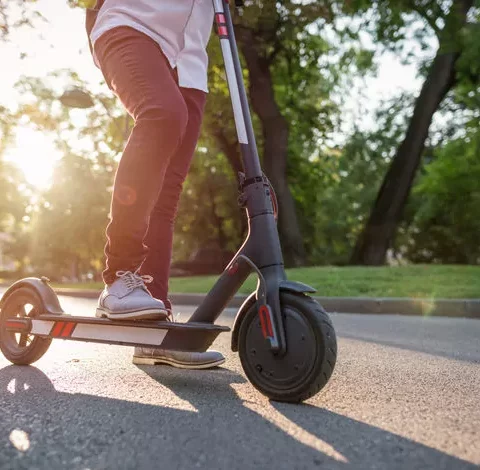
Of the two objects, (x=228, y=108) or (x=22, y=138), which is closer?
(x=228, y=108)

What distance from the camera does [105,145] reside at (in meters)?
19.6

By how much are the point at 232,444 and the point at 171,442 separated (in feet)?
0.57

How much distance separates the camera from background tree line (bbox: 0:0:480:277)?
1617 cm

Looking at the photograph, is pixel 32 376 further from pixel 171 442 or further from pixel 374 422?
pixel 374 422

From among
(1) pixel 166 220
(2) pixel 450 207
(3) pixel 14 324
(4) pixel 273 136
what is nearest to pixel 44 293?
(3) pixel 14 324

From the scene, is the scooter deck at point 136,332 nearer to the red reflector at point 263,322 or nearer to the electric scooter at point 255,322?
the electric scooter at point 255,322

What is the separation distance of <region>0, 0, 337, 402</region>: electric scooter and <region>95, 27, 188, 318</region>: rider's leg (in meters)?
0.14

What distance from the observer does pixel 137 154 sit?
280cm

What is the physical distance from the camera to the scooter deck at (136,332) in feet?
8.61

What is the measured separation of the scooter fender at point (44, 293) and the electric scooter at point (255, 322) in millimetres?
82

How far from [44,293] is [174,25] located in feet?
4.78

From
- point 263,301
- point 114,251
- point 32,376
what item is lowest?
point 32,376

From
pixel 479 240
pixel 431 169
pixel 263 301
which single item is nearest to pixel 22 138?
pixel 431 169

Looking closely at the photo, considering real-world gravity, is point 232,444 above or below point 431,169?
below
